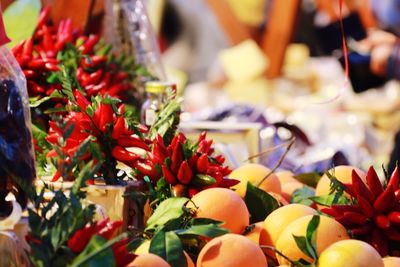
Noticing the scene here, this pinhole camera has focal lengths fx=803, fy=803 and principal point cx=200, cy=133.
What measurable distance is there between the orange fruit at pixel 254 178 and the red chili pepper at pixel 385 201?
27cm

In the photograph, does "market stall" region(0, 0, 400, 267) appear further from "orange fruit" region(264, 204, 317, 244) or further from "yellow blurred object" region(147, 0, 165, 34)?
"yellow blurred object" region(147, 0, 165, 34)

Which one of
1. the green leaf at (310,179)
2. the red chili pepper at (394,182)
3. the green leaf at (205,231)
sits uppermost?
the green leaf at (205,231)

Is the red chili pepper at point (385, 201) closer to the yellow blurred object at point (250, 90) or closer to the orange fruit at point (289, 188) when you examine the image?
the orange fruit at point (289, 188)

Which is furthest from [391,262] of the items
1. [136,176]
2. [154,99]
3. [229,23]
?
[229,23]

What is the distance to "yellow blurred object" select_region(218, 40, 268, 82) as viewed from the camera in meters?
5.14

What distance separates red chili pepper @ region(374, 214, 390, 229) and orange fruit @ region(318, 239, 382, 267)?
4.0 inches

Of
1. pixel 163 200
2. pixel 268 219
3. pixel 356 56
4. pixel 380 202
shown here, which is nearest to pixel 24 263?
pixel 163 200

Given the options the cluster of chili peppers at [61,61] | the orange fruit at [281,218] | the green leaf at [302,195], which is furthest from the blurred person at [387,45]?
the orange fruit at [281,218]

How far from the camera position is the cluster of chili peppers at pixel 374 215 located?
45.6 inches

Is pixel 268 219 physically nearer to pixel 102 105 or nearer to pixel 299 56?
pixel 102 105

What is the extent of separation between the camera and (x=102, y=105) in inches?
46.9

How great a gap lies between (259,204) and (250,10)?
4.26 meters

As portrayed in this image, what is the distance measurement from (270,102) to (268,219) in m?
3.48

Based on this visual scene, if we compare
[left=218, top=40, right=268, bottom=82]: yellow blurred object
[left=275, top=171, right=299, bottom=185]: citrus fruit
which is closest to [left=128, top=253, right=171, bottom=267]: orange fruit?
[left=275, top=171, right=299, bottom=185]: citrus fruit
